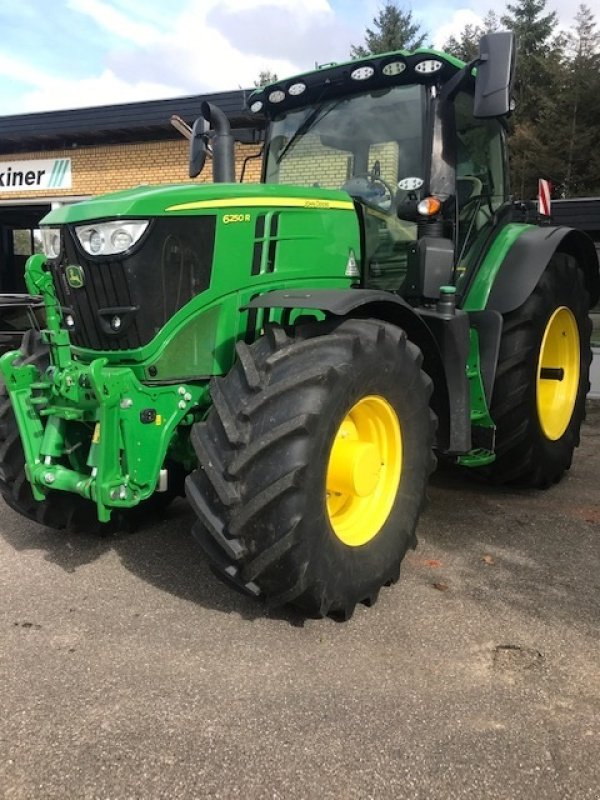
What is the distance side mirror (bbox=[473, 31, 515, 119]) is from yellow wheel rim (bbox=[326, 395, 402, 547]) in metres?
1.43

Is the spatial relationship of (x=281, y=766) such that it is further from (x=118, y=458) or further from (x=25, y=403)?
(x=25, y=403)

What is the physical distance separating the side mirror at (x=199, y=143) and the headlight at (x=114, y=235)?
4.75 feet

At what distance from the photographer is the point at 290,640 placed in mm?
2770

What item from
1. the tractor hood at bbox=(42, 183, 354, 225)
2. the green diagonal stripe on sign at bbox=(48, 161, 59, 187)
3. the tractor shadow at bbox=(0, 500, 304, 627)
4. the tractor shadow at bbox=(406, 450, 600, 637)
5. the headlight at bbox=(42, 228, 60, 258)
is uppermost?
the green diagonal stripe on sign at bbox=(48, 161, 59, 187)

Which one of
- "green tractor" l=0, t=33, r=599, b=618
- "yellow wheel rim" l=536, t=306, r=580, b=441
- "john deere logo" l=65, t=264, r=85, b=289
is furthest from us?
"yellow wheel rim" l=536, t=306, r=580, b=441

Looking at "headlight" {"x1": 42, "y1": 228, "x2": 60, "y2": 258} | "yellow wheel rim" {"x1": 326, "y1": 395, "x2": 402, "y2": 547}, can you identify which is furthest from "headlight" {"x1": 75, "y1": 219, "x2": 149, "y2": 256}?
"yellow wheel rim" {"x1": 326, "y1": 395, "x2": 402, "y2": 547}

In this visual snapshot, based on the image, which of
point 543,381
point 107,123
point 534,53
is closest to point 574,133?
point 534,53

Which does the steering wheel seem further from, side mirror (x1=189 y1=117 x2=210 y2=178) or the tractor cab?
side mirror (x1=189 y1=117 x2=210 y2=178)

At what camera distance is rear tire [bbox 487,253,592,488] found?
419cm

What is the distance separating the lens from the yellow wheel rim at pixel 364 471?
2.97 meters

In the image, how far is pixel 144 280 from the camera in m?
2.84

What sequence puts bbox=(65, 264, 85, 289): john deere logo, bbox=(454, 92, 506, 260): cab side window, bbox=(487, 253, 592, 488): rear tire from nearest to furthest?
bbox=(65, 264, 85, 289): john deere logo, bbox=(454, 92, 506, 260): cab side window, bbox=(487, 253, 592, 488): rear tire

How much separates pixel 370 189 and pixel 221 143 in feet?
2.97

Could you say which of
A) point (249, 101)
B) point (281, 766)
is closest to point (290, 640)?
point (281, 766)
